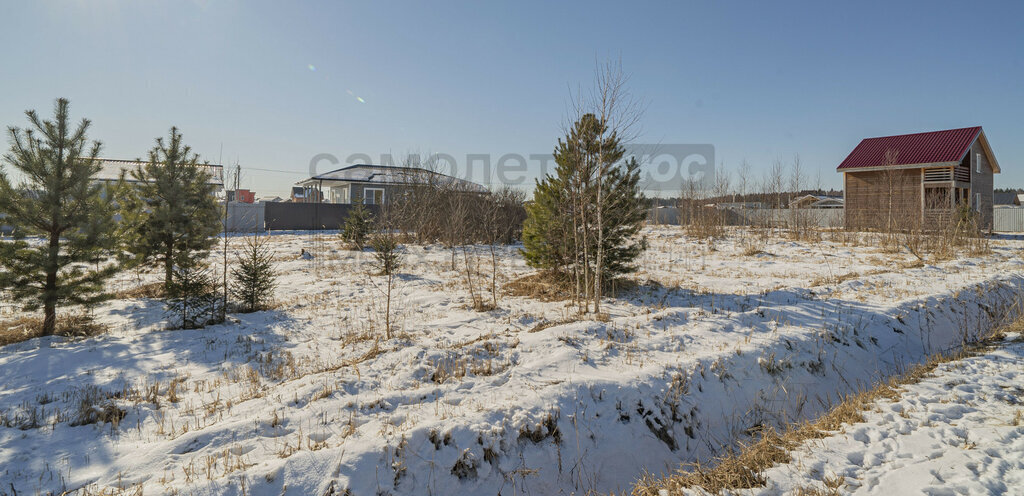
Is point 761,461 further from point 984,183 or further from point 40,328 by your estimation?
point 984,183

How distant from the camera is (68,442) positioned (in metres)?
3.71

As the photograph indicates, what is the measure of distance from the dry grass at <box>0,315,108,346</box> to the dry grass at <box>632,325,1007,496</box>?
919 cm

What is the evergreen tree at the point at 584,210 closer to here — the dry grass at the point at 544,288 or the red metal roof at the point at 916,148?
the dry grass at the point at 544,288

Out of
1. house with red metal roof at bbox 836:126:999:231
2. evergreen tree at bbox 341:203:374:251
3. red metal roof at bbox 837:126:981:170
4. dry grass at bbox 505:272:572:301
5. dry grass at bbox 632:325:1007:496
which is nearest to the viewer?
dry grass at bbox 632:325:1007:496

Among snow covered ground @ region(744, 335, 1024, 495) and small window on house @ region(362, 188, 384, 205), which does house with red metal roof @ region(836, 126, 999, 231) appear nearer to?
snow covered ground @ region(744, 335, 1024, 495)

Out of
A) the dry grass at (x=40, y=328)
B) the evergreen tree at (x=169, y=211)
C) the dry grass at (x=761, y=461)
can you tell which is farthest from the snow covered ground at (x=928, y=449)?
the evergreen tree at (x=169, y=211)

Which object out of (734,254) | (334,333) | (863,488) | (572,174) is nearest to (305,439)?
(334,333)

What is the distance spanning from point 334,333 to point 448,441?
434 cm

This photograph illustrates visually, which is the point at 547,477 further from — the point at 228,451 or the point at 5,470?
the point at 5,470

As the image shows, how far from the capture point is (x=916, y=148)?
24.0 metres

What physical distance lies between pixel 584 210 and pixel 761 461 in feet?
18.6

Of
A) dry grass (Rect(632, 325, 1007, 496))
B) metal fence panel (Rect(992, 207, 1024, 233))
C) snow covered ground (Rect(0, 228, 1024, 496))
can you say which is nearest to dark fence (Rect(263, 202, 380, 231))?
snow covered ground (Rect(0, 228, 1024, 496))

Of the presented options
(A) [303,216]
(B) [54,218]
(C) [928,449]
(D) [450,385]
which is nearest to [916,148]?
(C) [928,449]

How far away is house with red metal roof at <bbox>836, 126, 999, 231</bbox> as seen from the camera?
22208 millimetres
